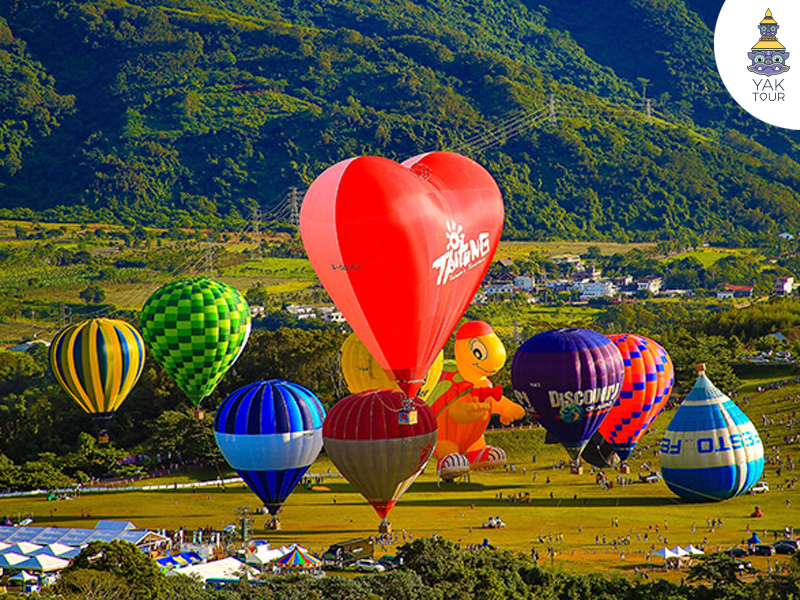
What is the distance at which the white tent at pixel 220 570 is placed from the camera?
38.3m

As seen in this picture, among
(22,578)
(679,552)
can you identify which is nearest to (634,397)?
(679,552)

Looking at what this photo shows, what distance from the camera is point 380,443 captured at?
4388cm

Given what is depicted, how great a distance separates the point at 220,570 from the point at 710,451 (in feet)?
64.3

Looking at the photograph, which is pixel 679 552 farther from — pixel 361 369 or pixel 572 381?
pixel 361 369

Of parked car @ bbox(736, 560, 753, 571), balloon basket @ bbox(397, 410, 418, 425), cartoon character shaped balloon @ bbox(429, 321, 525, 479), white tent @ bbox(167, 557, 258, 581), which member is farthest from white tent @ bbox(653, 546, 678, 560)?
cartoon character shaped balloon @ bbox(429, 321, 525, 479)

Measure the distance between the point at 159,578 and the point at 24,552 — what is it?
805 centimetres

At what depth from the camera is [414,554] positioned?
124ft

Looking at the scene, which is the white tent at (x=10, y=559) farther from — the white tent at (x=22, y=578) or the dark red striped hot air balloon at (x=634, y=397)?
the dark red striped hot air balloon at (x=634, y=397)

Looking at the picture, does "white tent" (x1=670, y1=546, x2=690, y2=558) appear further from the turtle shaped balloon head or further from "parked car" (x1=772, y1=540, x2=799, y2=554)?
the turtle shaped balloon head

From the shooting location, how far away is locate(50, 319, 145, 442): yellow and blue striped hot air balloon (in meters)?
60.3

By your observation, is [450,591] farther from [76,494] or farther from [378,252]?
[76,494]

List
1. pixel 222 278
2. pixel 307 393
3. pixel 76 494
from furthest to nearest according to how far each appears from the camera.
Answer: pixel 222 278 < pixel 76 494 < pixel 307 393

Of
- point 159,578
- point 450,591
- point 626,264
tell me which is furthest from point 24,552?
point 626,264

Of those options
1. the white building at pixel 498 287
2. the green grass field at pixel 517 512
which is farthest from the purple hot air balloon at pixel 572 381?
the white building at pixel 498 287
